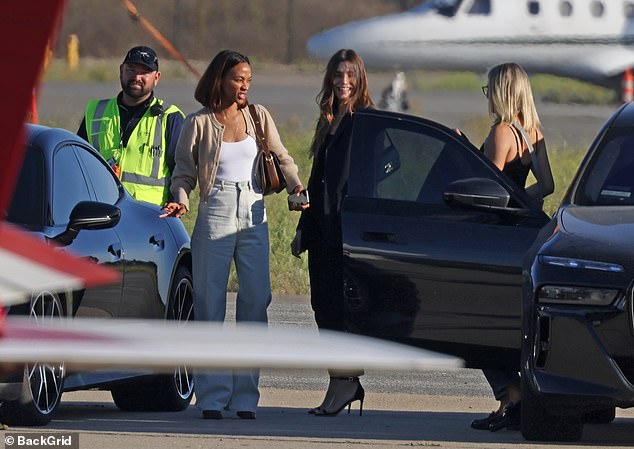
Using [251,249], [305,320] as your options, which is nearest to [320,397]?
[251,249]

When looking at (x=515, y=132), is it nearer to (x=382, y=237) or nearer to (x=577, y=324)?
(x=382, y=237)

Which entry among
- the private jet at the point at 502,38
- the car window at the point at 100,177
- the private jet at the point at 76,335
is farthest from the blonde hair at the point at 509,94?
the private jet at the point at 502,38

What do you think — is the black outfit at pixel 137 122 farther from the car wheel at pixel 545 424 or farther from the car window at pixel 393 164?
the car wheel at pixel 545 424

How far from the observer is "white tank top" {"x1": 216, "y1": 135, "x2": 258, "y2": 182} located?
875 cm

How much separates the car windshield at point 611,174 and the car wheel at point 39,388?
95.5 inches

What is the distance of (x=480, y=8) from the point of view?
41438 mm

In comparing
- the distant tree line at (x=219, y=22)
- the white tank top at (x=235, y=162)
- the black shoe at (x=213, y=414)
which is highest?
the distant tree line at (x=219, y=22)

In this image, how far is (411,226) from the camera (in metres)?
8.40

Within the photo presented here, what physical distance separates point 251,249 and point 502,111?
1.42 meters

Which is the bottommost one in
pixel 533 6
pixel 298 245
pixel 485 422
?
pixel 485 422

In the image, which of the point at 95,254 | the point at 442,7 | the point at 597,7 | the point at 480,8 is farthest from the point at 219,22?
the point at 95,254

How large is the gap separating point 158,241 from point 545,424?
2.44 meters

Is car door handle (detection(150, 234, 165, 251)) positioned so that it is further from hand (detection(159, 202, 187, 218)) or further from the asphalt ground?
the asphalt ground

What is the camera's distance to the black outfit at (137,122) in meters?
9.39
